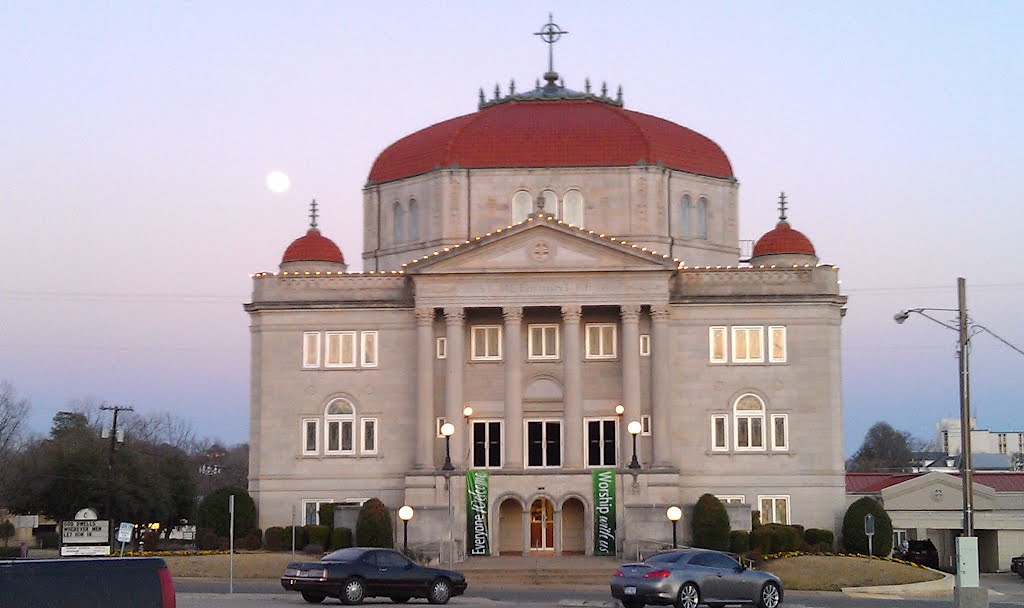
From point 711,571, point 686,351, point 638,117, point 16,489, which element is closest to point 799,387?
point 686,351

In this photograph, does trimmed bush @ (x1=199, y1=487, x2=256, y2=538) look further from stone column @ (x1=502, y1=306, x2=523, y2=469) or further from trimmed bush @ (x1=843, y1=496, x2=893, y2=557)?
trimmed bush @ (x1=843, y1=496, x2=893, y2=557)

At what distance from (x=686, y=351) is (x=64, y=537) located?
3529 centimetres

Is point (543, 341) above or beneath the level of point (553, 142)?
beneath

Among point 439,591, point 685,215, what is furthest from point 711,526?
point 439,591

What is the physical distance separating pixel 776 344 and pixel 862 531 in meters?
9.38

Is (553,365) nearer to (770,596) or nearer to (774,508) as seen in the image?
(774,508)

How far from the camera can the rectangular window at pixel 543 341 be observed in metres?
71.6

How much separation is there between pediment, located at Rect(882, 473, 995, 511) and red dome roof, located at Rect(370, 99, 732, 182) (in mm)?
21429

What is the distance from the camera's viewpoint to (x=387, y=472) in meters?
71.8

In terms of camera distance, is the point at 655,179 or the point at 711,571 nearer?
the point at 711,571

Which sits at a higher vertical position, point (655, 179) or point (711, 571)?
point (655, 179)

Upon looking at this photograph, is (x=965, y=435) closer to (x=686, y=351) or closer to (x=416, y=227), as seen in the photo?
(x=686, y=351)

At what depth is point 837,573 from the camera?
55500 millimetres

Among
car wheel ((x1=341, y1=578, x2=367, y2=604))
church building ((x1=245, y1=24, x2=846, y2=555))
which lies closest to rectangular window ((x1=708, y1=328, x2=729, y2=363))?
church building ((x1=245, y1=24, x2=846, y2=555))
